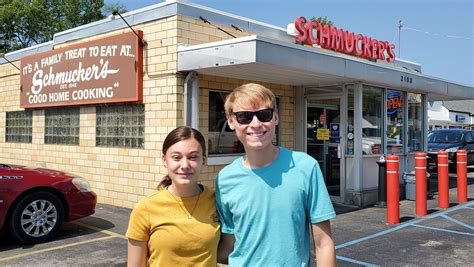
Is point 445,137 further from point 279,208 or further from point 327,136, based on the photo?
point 279,208

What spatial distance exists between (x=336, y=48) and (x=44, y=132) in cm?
752

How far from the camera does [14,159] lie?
1276cm

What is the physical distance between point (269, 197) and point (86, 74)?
8588 millimetres

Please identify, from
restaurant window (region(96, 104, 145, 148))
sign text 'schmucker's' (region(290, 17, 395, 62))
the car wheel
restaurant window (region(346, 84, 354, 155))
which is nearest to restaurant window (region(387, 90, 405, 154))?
sign text 'schmucker's' (region(290, 17, 395, 62))

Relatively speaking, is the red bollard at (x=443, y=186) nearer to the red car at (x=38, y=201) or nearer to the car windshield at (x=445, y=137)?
the red car at (x=38, y=201)

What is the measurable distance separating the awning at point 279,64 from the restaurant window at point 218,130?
1.74 feet

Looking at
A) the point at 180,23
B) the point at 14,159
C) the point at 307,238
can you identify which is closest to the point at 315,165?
the point at 307,238

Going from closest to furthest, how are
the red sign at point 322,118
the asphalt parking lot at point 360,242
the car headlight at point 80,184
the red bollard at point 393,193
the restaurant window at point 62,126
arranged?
the asphalt parking lot at point 360,242 < the car headlight at point 80,184 < the red bollard at point 393,193 < the red sign at point 322,118 < the restaurant window at point 62,126

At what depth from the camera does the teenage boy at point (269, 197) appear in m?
1.97

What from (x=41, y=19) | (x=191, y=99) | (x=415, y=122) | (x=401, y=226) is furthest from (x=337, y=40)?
(x=41, y=19)

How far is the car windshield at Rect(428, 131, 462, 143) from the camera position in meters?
16.9

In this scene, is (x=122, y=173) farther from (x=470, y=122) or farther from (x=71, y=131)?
(x=470, y=122)

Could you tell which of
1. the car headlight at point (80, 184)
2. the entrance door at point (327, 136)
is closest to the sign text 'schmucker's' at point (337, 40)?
the entrance door at point (327, 136)

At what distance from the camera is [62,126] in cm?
1085
